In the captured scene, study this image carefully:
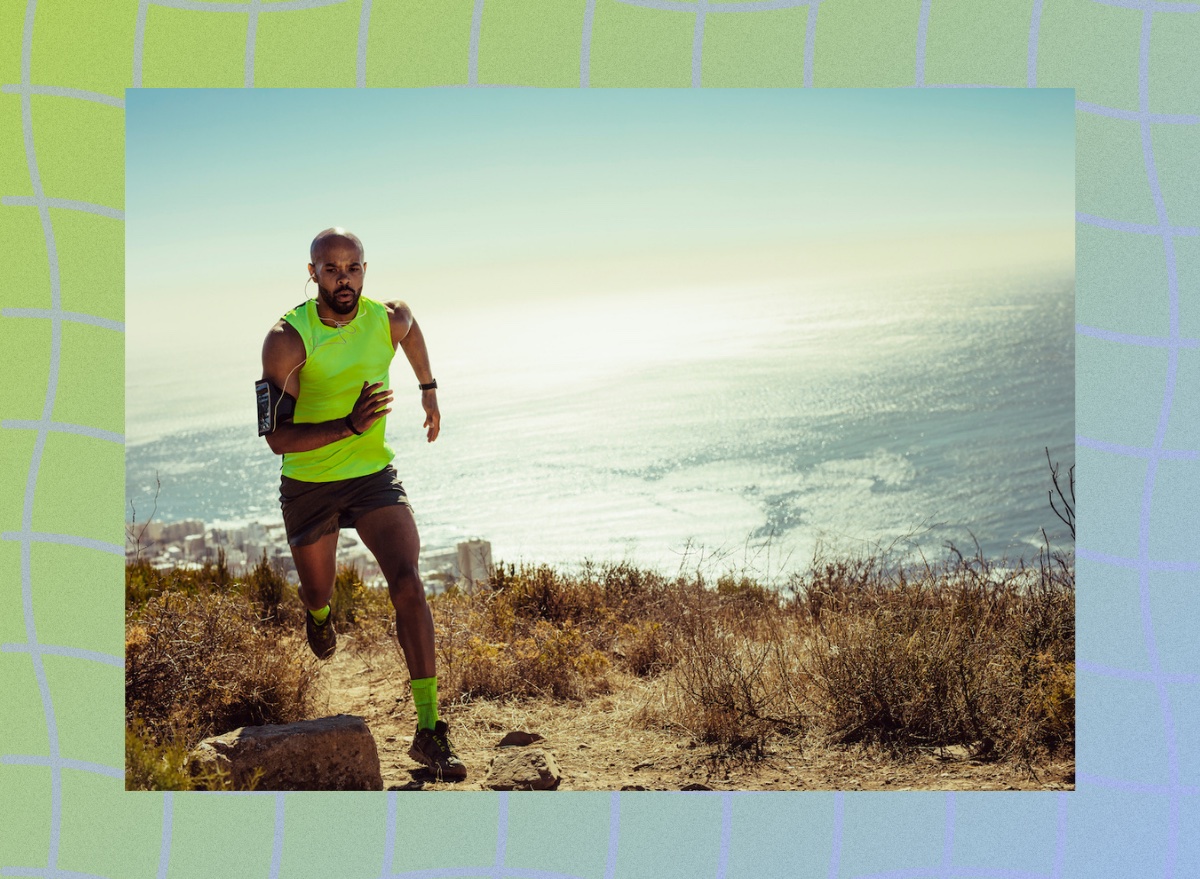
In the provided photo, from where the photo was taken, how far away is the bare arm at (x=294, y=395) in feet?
11.2

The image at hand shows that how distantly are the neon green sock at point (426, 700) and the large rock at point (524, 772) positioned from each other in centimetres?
26

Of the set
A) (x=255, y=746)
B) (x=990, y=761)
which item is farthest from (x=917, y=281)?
(x=255, y=746)

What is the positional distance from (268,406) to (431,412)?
0.60 m

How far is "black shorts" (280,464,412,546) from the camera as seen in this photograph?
363 cm

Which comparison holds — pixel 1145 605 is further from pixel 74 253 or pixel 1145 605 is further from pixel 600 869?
pixel 74 253

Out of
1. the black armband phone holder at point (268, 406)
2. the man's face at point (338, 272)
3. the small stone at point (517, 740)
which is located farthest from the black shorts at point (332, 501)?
the small stone at point (517, 740)

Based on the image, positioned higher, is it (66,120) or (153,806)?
(66,120)

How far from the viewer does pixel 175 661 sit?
3.73 metres

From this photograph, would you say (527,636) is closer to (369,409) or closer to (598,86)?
(369,409)

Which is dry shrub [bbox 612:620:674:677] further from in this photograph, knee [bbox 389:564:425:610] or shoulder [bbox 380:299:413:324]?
shoulder [bbox 380:299:413:324]

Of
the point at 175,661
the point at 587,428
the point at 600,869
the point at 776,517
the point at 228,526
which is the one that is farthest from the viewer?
the point at 776,517

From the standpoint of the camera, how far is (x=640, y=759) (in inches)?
144

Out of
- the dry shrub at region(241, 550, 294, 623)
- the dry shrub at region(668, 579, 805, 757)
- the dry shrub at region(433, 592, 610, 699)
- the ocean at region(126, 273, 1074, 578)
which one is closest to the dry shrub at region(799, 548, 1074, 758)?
the dry shrub at region(668, 579, 805, 757)

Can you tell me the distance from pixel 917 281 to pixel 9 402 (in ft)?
14.2
